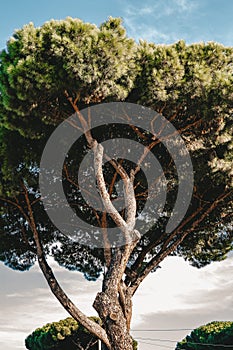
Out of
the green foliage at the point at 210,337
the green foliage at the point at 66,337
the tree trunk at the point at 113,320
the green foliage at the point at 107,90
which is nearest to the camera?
the green foliage at the point at 107,90

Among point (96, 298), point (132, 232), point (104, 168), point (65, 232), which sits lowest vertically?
point (96, 298)

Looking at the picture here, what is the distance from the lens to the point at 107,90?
784 centimetres

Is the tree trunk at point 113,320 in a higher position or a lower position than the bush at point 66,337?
lower

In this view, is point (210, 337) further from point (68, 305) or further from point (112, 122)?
point (112, 122)

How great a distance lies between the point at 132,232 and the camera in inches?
341

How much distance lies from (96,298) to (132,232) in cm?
138

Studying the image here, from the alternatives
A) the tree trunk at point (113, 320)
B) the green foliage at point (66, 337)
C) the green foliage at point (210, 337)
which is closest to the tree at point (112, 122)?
the tree trunk at point (113, 320)

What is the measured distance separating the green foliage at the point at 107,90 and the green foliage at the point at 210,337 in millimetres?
5396

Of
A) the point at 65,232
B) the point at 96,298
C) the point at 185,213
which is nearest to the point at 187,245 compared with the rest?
the point at 185,213

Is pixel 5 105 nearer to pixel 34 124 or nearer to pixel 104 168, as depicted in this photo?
pixel 34 124

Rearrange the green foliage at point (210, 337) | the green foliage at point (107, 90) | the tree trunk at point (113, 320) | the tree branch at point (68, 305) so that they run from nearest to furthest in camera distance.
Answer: the green foliage at point (107, 90) → the tree trunk at point (113, 320) → the tree branch at point (68, 305) → the green foliage at point (210, 337)

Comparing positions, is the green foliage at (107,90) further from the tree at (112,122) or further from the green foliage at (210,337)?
the green foliage at (210,337)

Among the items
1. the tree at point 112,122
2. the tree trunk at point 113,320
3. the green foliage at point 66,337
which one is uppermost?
the tree at point 112,122

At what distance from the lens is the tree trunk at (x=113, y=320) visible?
794 centimetres
